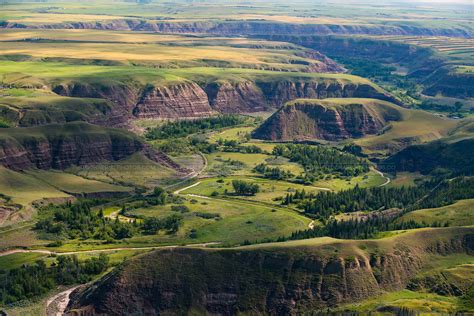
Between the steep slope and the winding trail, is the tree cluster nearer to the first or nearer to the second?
the winding trail

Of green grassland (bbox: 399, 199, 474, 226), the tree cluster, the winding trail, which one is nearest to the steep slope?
the winding trail

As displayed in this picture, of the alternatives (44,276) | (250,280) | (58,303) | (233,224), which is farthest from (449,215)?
(58,303)

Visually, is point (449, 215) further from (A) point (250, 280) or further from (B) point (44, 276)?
(B) point (44, 276)

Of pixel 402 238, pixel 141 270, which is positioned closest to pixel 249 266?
pixel 141 270

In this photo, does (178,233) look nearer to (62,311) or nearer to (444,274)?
(62,311)

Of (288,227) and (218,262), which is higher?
(218,262)
